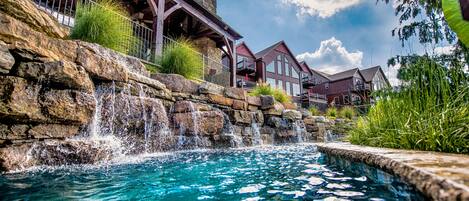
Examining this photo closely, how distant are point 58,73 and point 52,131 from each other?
72 cm

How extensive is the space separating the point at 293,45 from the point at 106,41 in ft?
84.7

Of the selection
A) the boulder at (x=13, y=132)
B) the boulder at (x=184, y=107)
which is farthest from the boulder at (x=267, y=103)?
the boulder at (x=13, y=132)

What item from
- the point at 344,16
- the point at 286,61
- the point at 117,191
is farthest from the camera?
the point at 286,61

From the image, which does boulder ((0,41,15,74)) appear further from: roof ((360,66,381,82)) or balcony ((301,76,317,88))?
roof ((360,66,381,82))

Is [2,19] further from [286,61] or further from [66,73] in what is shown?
[286,61]

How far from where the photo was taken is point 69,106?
9.83 feet

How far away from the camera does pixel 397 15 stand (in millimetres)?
7641

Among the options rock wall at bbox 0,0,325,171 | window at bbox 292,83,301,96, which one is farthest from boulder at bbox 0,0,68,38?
window at bbox 292,83,301,96

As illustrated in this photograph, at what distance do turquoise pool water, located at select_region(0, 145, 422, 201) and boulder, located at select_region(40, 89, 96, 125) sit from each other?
73cm

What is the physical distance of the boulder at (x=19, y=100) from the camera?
96.0 inches

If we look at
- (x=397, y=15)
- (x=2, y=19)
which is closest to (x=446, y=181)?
(x=2, y=19)

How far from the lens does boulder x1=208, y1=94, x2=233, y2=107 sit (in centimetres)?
612

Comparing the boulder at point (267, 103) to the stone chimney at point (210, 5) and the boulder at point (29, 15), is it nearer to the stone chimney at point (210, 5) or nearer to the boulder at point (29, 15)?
the boulder at point (29, 15)

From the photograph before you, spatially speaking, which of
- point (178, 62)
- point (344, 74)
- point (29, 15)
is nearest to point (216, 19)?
point (178, 62)
